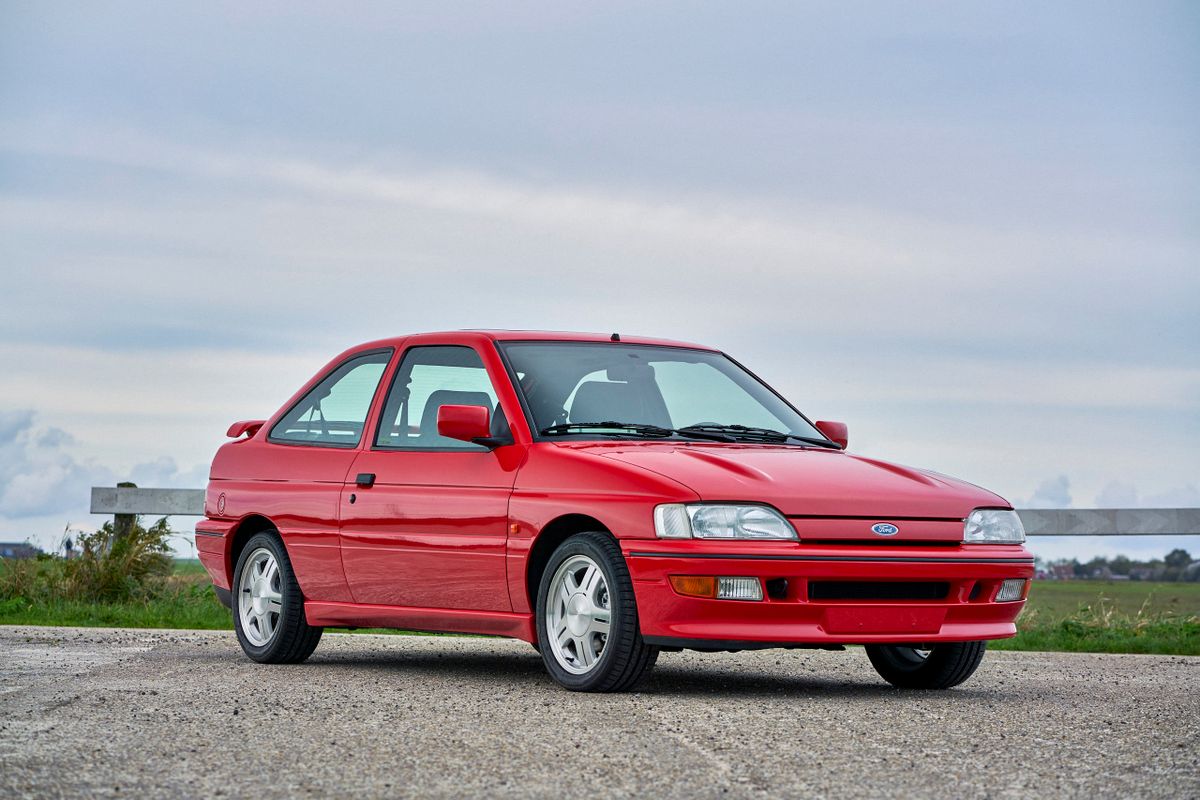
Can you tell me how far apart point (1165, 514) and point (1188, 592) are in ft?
5.64

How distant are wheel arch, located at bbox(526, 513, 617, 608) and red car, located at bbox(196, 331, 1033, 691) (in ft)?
0.03

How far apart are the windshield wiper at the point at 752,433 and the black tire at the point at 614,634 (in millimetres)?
1132

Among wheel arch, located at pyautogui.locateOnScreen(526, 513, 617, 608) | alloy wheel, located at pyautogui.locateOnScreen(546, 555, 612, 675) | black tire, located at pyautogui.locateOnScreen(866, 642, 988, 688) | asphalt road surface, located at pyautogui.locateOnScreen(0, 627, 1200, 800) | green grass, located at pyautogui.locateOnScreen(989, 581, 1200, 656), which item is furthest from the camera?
green grass, located at pyautogui.locateOnScreen(989, 581, 1200, 656)

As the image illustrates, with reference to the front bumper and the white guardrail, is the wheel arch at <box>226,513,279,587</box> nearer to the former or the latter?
the front bumper

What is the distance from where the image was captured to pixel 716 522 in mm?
7188

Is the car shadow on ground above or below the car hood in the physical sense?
below

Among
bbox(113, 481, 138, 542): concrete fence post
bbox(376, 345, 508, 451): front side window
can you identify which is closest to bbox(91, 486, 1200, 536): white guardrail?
bbox(113, 481, 138, 542): concrete fence post

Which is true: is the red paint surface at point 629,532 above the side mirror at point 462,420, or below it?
below

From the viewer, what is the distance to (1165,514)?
45.3ft

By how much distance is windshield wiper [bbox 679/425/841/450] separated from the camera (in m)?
8.51

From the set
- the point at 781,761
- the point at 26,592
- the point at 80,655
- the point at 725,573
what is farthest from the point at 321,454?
the point at 26,592

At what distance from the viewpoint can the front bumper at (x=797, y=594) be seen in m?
7.15

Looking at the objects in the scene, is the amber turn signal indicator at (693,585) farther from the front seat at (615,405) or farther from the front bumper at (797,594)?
the front seat at (615,405)

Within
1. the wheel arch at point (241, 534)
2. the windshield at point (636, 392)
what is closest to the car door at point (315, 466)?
the wheel arch at point (241, 534)
